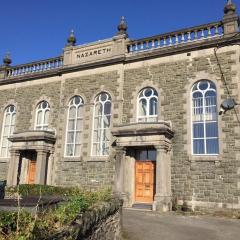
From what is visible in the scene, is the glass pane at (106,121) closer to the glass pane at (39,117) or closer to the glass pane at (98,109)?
the glass pane at (98,109)

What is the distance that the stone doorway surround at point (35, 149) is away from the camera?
16906mm

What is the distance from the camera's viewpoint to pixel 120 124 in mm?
14977

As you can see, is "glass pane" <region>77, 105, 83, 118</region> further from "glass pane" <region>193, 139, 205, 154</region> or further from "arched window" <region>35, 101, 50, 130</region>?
"glass pane" <region>193, 139, 205, 154</region>

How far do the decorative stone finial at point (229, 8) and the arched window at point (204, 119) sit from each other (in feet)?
11.8

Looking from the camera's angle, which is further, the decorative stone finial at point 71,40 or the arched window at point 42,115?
the decorative stone finial at point 71,40

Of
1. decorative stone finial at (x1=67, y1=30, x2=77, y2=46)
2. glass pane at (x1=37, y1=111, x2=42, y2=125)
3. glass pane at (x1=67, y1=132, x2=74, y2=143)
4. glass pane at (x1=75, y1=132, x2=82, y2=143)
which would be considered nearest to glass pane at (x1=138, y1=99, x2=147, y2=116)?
glass pane at (x1=75, y1=132, x2=82, y2=143)

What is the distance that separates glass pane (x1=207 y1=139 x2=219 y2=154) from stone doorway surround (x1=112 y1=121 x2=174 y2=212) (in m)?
1.78

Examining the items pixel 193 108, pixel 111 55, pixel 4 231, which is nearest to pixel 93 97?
pixel 111 55

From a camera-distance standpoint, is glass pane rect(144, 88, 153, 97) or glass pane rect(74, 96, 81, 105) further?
glass pane rect(74, 96, 81, 105)

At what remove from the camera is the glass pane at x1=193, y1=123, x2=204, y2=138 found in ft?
46.3

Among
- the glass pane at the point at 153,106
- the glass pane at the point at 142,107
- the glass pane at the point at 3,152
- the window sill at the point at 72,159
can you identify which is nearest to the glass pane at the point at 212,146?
the glass pane at the point at 153,106

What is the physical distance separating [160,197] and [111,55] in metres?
8.58

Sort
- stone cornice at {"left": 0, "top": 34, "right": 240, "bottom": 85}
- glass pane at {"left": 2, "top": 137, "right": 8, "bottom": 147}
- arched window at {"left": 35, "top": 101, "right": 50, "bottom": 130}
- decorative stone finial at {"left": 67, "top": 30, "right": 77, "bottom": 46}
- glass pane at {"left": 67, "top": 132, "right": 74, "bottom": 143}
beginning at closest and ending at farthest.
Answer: stone cornice at {"left": 0, "top": 34, "right": 240, "bottom": 85} → glass pane at {"left": 67, "top": 132, "right": 74, "bottom": 143} → arched window at {"left": 35, "top": 101, "right": 50, "bottom": 130} → decorative stone finial at {"left": 67, "top": 30, "right": 77, "bottom": 46} → glass pane at {"left": 2, "top": 137, "right": 8, "bottom": 147}

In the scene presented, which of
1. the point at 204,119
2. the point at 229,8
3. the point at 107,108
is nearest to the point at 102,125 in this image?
the point at 107,108
